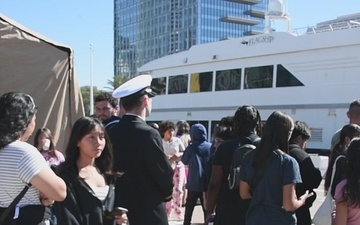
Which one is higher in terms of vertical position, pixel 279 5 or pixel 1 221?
pixel 279 5

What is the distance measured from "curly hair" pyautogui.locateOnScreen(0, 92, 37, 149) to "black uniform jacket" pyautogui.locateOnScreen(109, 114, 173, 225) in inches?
37.9

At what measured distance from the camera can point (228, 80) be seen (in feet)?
82.1

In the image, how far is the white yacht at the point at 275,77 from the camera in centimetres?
2022

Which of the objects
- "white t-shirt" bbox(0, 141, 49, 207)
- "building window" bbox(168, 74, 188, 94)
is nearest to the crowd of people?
"white t-shirt" bbox(0, 141, 49, 207)

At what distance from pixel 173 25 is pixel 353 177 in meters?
93.5

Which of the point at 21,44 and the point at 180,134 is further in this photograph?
the point at 180,134

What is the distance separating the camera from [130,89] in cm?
378

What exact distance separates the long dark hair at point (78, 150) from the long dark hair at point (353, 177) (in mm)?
1546

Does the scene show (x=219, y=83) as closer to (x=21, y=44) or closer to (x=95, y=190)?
(x=21, y=44)

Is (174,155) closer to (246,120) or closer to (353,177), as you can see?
(246,120)

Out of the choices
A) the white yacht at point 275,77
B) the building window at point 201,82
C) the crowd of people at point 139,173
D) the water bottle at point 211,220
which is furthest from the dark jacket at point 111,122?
the building window at point 201,82

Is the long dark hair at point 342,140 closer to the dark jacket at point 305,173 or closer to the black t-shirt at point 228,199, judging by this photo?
the dark jacket at point 305,173

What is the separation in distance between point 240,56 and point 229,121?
18.1 m

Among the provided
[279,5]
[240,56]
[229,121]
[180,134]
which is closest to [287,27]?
[279,5]
